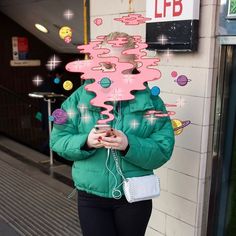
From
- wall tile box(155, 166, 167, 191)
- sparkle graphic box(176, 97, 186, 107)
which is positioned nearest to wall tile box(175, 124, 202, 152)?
sparkle graphic box(176, 97, 186, 107)

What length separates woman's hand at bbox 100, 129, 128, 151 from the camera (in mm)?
1682

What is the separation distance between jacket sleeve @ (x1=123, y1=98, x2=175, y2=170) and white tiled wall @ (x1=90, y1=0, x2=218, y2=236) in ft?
1.66

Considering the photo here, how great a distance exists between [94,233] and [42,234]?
5.05 ft

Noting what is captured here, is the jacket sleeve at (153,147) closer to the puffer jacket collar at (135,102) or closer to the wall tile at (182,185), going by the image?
the puffer jacket collar at (135,102)

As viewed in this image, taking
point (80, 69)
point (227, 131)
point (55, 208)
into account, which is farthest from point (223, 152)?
point (55, 208)

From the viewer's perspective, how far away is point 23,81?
7770 millimetres

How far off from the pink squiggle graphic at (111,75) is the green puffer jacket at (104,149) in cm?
10

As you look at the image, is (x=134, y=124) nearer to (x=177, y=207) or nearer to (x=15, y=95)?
(x=177, y=207)

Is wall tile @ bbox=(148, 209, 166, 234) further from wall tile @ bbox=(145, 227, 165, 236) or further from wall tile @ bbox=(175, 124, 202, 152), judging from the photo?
wall tile @ bbox=(175, 124, 202, 152)

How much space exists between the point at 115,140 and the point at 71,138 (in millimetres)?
261

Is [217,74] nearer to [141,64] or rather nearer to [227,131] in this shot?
[227,131]

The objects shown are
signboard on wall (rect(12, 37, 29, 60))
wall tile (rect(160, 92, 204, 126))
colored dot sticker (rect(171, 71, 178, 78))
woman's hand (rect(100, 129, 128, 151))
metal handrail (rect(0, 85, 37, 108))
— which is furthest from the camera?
signboard on wall (rect(12, 37, 29, 60))

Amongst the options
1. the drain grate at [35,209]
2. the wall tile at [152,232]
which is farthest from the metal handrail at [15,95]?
the wall tile at [152,232]

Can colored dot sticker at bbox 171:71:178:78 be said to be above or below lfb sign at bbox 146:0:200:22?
below
